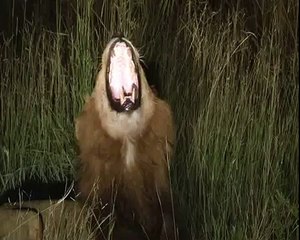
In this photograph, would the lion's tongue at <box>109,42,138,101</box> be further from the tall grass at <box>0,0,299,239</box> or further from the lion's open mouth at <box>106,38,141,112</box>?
the tall grass at <box>0,0,299,239</box>

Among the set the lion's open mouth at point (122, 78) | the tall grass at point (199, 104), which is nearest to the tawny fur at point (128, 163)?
the lion's open mouth at point (122, 78)

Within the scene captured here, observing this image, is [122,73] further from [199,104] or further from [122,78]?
[199,104]

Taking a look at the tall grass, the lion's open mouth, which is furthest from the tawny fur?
the tall grass

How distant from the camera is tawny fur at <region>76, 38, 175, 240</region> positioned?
204cm

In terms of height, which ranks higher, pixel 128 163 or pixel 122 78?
pixel 122 78

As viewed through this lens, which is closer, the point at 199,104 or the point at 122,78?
the point at 122,78

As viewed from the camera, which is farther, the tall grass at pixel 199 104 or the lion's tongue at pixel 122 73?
the tall grass at pixel 199 104

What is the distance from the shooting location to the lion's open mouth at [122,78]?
6.60 feet

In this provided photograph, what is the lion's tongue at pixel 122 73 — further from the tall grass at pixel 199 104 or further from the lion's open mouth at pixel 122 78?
the tall grass at pixel 199 104

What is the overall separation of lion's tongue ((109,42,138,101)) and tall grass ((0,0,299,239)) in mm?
494

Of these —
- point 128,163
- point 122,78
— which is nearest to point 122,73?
point 122,78

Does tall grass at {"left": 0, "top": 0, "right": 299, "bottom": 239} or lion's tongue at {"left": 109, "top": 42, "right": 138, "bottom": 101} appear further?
tall grass at {"left": 0, "top": 0, "right": 299, "bottom": 239}

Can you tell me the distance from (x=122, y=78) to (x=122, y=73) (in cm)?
1

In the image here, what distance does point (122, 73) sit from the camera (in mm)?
2018
